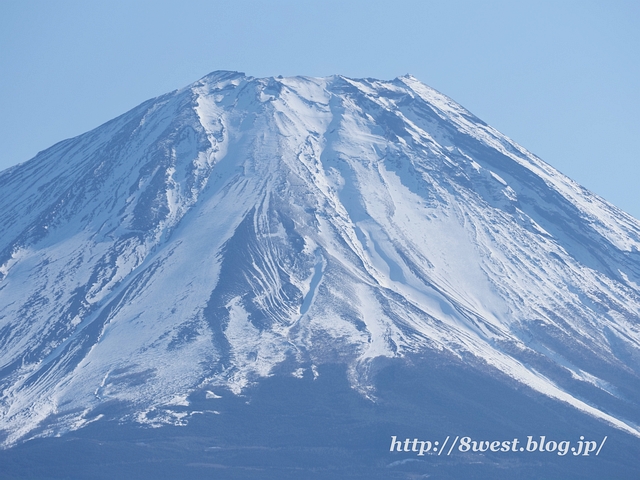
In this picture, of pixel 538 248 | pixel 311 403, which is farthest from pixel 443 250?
pixel 311 403

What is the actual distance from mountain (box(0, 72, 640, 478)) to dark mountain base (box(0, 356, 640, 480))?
224 millimetres

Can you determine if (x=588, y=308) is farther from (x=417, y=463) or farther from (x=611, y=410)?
(x=417, y=463)

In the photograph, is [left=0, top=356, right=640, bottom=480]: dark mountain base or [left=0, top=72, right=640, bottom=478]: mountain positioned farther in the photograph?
[left=0, top=72, right=640, bottom=478]: mountain

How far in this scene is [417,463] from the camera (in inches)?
3095

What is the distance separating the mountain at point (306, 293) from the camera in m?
82.6

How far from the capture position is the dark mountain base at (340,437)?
7738 centimetres

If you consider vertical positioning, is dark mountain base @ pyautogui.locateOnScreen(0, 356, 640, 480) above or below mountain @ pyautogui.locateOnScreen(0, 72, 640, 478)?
below

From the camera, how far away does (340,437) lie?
8125 cm

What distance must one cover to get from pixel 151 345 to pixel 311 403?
686 inches

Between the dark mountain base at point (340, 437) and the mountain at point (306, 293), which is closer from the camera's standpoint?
the dark mountain base at point (340, 437)

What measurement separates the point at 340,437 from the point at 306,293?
74.4 ft

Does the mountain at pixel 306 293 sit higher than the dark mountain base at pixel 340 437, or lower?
higher

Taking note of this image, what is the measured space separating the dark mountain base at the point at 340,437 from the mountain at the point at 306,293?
0.22m

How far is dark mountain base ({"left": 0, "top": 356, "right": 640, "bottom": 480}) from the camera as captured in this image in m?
77.4
